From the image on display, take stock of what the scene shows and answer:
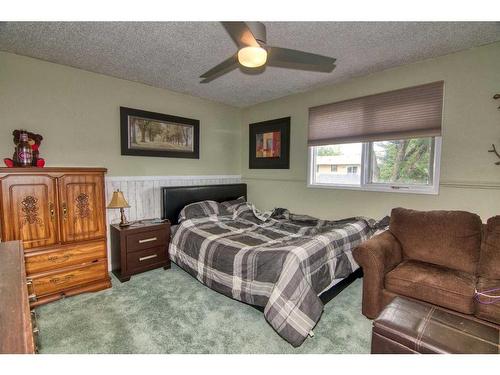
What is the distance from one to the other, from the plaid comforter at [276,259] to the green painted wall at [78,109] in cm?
129

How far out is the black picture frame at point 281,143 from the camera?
3916mm

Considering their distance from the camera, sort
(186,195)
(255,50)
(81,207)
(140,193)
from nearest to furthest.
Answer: (255,50), (81,207), (140,193), (186,195)

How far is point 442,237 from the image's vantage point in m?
2.21

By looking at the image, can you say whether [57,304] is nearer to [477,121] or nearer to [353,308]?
[353,308]

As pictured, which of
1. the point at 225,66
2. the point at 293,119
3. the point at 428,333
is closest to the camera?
the point at 428,333

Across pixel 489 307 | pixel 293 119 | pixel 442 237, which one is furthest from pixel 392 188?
pixel 293 119

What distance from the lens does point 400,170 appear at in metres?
2.92

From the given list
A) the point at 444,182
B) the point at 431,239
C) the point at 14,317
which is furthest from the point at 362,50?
the point at 14,317

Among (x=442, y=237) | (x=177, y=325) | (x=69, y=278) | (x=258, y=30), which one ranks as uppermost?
(x=258, y=30)

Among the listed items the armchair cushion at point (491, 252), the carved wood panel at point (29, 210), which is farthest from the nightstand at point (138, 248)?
the armchair cushion at point (491, 252)

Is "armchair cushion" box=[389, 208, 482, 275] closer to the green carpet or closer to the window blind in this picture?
the green carpet

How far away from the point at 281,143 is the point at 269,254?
2.34 m

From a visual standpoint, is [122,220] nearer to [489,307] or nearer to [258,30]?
[258,30]

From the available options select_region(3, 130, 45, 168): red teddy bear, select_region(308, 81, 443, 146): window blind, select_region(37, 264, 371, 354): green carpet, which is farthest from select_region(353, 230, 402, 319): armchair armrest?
select_region(3, 130, 45, 168): red teddy bear
